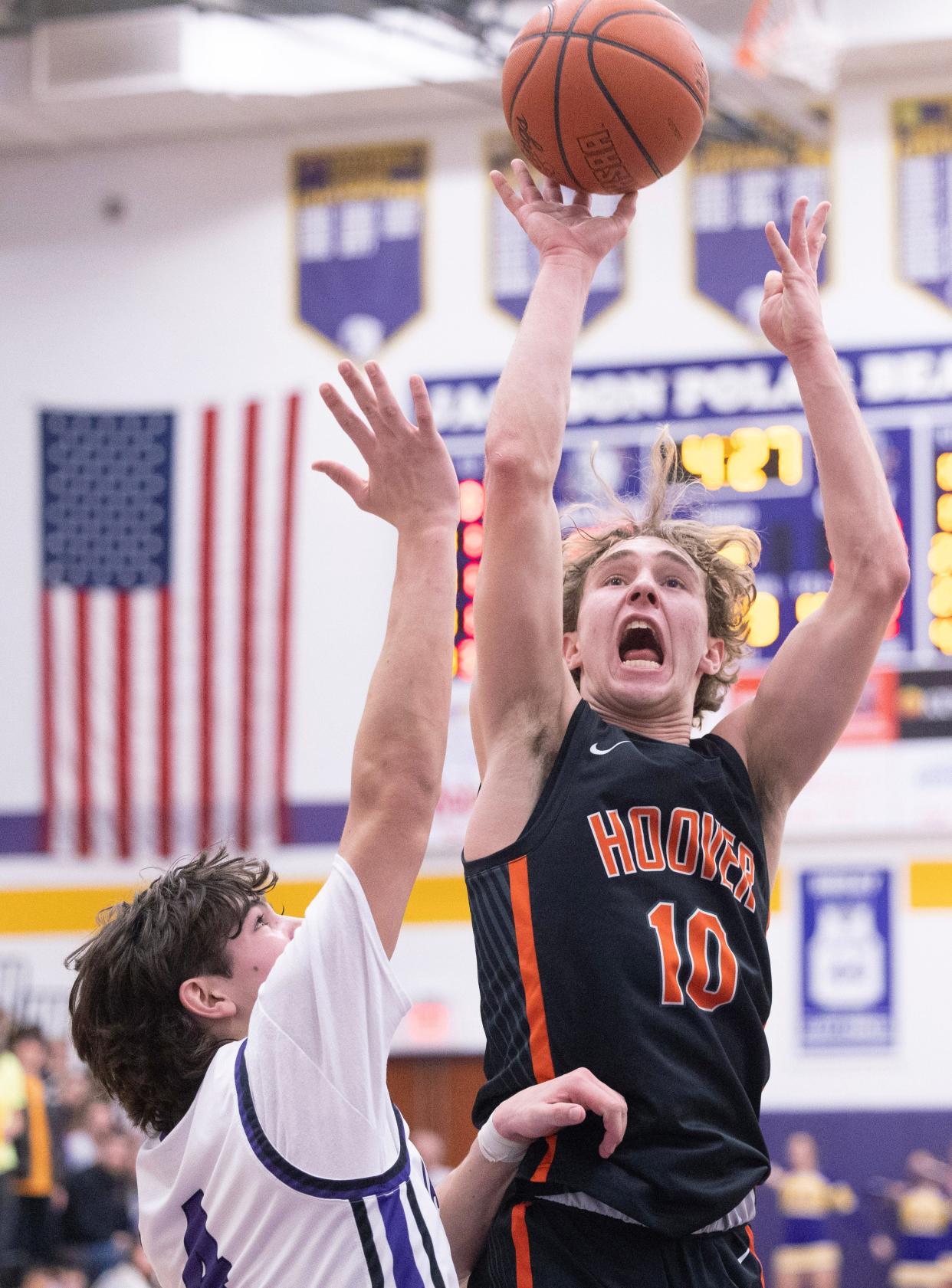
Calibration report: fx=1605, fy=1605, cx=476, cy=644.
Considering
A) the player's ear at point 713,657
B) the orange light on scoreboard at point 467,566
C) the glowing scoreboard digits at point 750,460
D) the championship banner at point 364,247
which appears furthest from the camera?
the championship banner at point 364,247

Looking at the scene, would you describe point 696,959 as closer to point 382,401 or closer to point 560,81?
point 382,401

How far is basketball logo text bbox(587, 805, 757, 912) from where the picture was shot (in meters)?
2.51

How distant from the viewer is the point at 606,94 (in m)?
3.04

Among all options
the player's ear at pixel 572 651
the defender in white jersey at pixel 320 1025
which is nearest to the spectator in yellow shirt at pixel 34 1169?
the player's ear at pixel 572 651

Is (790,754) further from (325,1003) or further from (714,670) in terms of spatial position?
(325,1003)

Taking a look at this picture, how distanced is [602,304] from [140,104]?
12.2ft

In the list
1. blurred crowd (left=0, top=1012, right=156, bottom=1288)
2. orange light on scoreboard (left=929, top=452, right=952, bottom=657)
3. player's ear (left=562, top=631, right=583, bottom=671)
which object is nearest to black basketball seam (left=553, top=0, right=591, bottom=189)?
player's ear (left=562, top=631, right=583, bottom=671)

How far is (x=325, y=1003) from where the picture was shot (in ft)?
6.66

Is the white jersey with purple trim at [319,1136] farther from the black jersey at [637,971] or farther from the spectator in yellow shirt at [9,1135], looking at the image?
the spectator in yellow shirt at [9,1135]

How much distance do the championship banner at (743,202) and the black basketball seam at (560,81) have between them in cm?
784

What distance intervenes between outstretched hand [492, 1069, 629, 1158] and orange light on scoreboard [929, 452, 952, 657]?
7.66m

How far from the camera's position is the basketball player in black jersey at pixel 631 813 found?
239 cm

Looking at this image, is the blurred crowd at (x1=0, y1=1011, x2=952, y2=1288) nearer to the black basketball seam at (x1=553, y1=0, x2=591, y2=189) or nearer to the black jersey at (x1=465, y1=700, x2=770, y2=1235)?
the black jersey at (x1=465, y1=700, x2=770, y2=1235)

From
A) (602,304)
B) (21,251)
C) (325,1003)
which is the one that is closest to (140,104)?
(21,251)
